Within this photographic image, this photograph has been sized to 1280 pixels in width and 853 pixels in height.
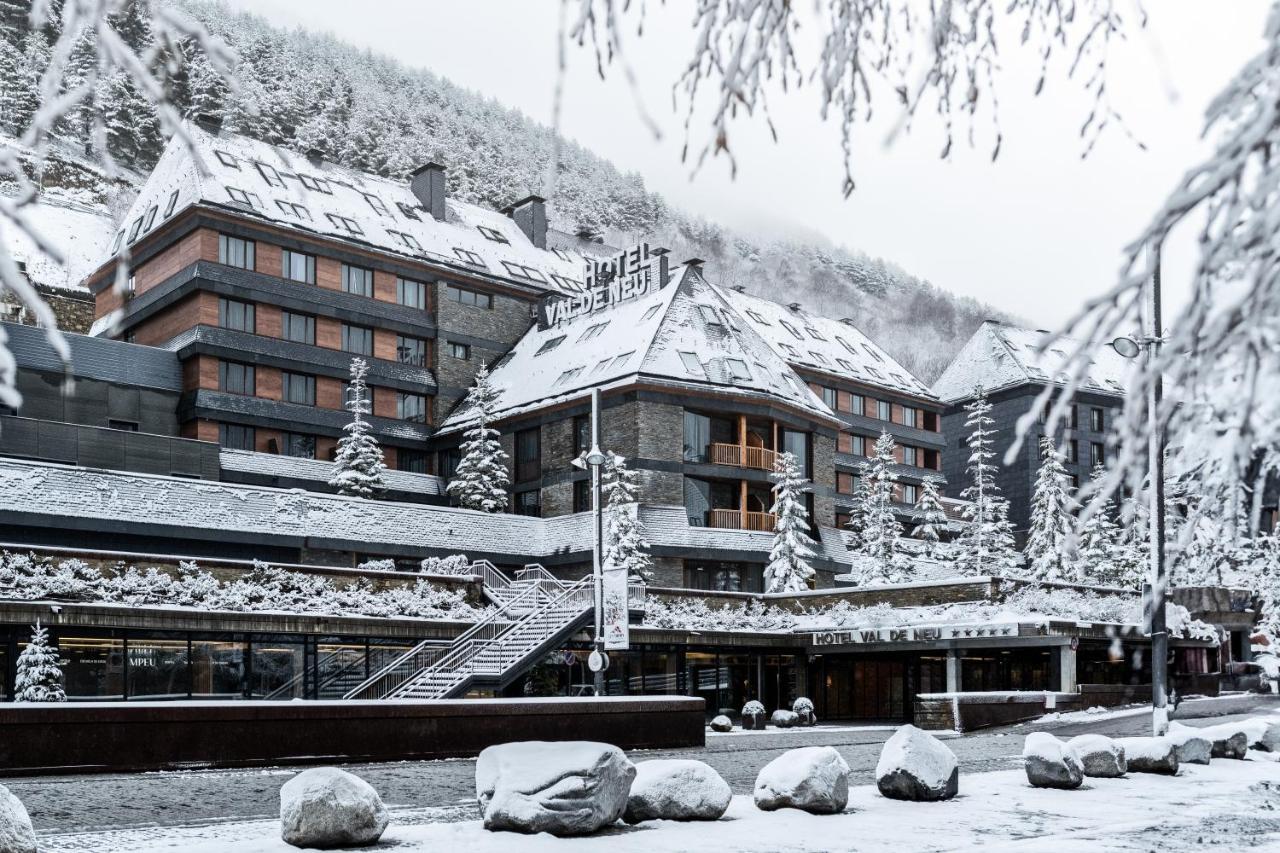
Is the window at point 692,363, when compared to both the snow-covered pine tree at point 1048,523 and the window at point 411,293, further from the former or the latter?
the snow-covered pine tree at point 1048,523

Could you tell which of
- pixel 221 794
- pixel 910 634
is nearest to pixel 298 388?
pixel 910 634

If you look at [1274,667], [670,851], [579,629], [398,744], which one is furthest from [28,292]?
[1274,667]

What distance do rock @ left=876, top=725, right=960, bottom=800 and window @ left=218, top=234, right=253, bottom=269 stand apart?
42488 mm

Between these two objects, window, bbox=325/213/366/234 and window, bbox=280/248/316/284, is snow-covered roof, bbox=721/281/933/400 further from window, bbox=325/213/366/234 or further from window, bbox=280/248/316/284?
window, bbox=280/248/316/284

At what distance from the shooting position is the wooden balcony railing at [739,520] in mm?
53031

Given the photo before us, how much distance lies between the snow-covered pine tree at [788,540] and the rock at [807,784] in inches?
1358

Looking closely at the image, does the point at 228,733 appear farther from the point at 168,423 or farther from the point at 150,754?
the point at 168,423

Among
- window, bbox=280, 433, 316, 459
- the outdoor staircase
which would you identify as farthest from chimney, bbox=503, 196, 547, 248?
the outdoor staircase

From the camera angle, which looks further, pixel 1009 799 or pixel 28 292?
pixel 1009 799

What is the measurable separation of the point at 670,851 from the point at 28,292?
33.6 ft

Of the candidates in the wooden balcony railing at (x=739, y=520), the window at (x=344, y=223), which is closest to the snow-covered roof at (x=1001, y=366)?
→ the wooden balcony railing at (x=739, y=520)

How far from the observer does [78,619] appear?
32.4 metres

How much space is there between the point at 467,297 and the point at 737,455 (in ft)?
52.3

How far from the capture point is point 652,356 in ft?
175
